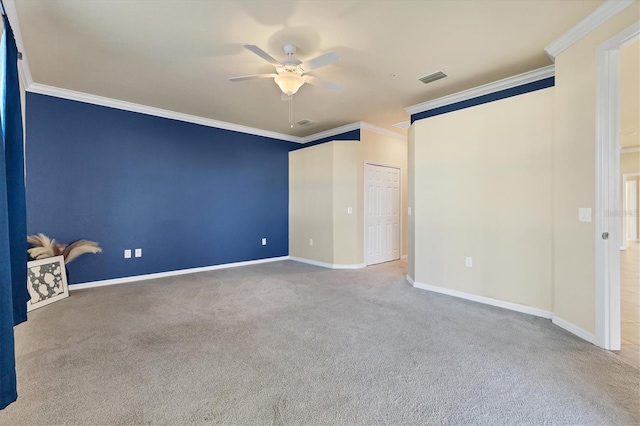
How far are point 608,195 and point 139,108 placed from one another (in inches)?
232

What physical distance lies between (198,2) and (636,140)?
9177 millimetres

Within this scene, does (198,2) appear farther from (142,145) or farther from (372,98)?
(142,145)

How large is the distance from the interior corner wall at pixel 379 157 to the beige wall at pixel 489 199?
1.49 metres

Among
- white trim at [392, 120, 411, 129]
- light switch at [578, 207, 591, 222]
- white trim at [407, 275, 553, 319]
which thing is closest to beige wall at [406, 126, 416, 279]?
white trim at [407, 275, 553, 319]

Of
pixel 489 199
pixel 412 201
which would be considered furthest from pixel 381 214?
pixel 489 199

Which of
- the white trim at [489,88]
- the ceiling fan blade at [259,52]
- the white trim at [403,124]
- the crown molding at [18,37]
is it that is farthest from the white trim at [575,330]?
the crown molding at [18,37]

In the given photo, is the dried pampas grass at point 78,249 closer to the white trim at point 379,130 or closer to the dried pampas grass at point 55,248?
the dried pampas grass at point 55,248

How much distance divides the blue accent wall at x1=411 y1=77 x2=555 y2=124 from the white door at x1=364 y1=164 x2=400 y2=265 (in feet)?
5.00

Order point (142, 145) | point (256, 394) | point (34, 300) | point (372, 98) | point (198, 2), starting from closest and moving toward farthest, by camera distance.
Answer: point (256, 394), point (198, 2), point (34, 300), point (372, 98), point (142, 145)

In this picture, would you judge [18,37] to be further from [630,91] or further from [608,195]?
[630,91]

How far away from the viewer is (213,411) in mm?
1650

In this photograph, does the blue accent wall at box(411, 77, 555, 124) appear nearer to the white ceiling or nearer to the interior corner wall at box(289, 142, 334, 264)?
the white ceiling

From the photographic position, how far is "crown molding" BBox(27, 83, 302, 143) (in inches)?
154

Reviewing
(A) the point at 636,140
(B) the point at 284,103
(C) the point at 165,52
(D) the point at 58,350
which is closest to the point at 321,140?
(B) the point at 284,103
